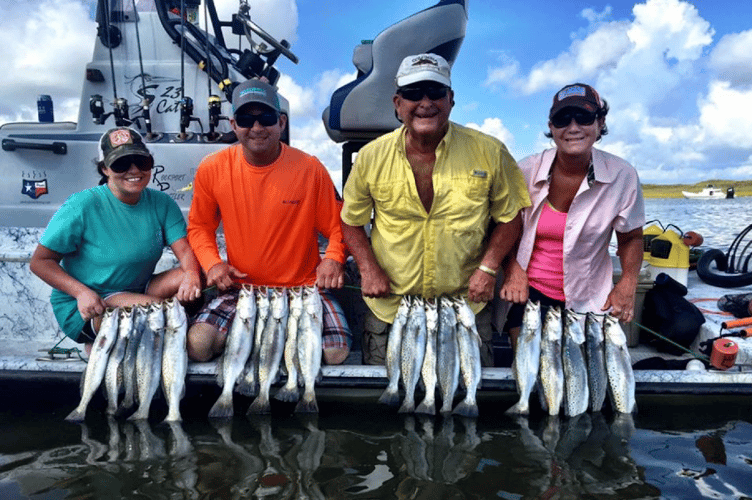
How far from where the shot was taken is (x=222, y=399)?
3.74 metres

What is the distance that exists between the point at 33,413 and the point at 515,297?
3.47 meters

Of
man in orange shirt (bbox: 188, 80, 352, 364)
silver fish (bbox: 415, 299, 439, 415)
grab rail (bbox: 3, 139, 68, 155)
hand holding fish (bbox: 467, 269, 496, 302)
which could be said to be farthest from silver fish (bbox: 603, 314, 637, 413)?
grab rail (bbox: 3, 139, 68, 155)

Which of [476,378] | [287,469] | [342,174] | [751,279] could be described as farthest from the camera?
[751,279]

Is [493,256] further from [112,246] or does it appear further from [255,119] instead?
[112,246]

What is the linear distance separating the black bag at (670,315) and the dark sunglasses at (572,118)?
6.82 feet

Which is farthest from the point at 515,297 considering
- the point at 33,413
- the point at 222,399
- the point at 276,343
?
the point at 33,413

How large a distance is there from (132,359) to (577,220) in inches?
124

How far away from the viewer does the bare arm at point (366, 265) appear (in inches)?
154

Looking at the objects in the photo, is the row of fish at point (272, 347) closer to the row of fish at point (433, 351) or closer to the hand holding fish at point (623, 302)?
the row of fish at point (433, 351)

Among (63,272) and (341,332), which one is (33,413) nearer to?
(63,272)

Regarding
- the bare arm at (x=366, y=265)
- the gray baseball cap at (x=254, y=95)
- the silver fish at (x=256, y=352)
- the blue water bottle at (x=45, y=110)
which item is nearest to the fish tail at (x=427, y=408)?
the bare arm at (x=366, y=265)

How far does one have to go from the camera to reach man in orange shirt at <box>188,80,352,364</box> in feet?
13.3

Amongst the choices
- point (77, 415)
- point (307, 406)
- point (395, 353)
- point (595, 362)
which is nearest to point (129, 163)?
point (77, 415)

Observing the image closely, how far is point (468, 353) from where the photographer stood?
12.3ft
